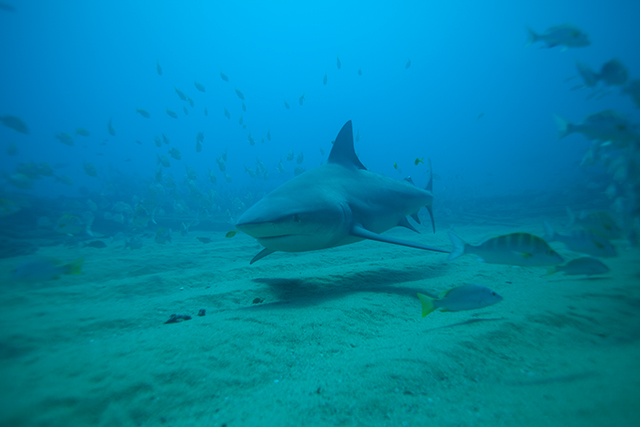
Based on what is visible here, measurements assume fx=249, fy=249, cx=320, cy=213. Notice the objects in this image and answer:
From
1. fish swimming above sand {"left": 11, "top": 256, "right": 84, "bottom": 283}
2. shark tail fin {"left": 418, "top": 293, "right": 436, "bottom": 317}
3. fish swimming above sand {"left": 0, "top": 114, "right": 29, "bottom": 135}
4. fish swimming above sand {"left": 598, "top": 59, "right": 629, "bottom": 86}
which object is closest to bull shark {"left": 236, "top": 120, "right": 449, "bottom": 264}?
shark tail fin {"left": 418, "top": 293, "right": 436, "bottom": 317}

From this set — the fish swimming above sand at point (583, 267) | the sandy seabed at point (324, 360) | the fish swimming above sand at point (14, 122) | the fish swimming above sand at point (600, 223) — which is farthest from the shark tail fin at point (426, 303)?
the fish swimming above sand at point (14, 122)

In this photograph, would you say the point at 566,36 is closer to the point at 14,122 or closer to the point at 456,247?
the point at 456,247

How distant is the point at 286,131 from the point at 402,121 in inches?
2774

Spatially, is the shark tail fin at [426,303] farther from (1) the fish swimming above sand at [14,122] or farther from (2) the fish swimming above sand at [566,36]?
(1) the fish swimming above sand at [14,122]

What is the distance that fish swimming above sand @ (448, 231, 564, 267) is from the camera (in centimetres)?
304

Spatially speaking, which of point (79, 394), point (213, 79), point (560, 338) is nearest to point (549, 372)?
point (560, 338)

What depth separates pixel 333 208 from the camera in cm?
365

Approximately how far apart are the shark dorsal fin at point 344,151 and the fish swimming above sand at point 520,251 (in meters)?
2.74

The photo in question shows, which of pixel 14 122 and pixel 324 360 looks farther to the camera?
pixel 14 122

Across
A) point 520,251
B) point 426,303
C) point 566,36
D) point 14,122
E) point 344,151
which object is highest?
point 14,122

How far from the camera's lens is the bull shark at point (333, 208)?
3.12 metres

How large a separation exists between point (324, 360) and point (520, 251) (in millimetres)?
2755

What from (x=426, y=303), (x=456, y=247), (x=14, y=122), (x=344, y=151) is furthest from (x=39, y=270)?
(x=14, y=122)

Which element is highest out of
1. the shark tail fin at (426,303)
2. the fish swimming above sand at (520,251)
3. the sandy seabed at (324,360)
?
the fish swimming above sand at (520,251)
